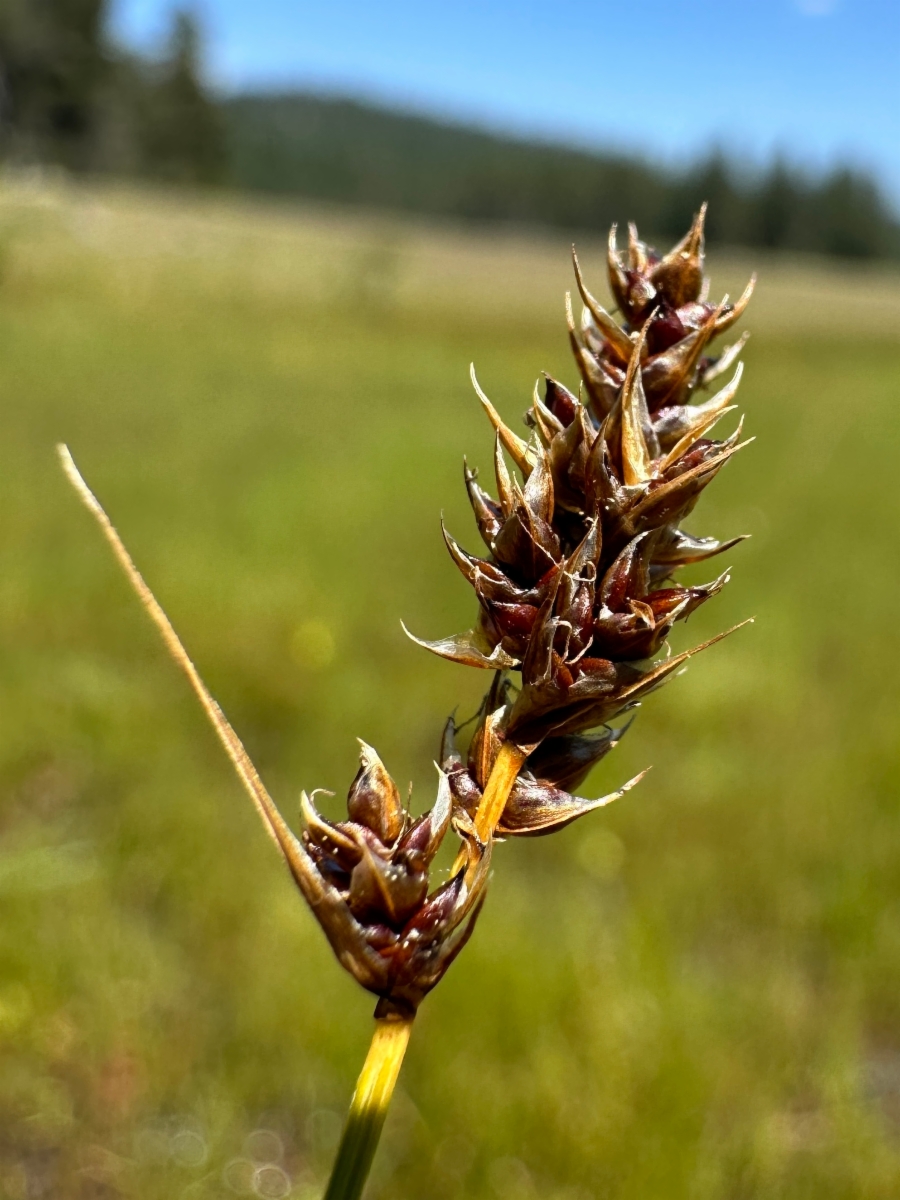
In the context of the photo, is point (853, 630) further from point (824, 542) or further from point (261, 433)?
point (261, 433)

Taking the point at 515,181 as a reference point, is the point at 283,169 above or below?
below

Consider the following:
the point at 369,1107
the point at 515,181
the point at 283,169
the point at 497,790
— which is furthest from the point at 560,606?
the point at 283,169

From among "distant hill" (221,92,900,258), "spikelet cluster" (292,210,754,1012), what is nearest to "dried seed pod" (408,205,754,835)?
"spikelet cluster" (292,210,754,1012)

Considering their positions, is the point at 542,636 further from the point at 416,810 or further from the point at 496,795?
the point at 416,810

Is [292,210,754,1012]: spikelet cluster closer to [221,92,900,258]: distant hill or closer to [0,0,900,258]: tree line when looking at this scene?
[221,92,900,258]: distant hill

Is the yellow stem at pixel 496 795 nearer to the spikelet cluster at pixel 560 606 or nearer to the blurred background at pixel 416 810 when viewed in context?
the spikelet cluster at pixel 560 606

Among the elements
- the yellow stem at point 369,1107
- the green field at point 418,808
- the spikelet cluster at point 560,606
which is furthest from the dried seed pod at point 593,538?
the green field at point 418,808

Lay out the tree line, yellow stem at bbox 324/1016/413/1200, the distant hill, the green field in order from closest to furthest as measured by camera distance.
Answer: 1. yellow stem at bbox 324/1016/413/1200
2. the green field
3. the tree line
4. the distant hill
